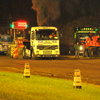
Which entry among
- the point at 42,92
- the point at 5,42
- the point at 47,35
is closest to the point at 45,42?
the point at 47,35

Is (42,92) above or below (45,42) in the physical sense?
below

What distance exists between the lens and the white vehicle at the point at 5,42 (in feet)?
129

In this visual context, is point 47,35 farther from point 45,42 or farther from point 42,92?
point 42,92

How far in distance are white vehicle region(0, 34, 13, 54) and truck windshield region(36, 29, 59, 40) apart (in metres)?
10.5

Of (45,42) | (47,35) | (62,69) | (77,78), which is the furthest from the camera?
(47,35)

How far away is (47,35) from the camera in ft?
96.8

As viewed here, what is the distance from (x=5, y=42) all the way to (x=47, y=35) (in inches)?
437

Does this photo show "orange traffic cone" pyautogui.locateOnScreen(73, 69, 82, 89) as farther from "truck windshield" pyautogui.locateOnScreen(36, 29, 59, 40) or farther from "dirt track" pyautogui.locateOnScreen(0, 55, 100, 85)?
"truck windshield" pyautogui.locateOnScreen(36, 29, 59, 40)

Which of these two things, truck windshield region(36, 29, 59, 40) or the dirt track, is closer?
the dirt track

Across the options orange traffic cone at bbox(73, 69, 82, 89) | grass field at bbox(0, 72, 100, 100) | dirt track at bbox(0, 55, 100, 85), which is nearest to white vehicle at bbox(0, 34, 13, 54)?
dirt track at bbox(0, 55, 100, 85)

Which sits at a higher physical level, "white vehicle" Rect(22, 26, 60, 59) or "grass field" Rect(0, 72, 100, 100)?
"white vehicle" Rect(22, 26, 60, 59)

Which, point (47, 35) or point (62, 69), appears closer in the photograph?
point (62, 69)

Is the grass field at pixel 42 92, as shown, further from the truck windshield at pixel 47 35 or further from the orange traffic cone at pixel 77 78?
the truck windshield at pixel 47 35

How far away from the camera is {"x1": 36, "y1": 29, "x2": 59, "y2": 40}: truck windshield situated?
29.4 m
